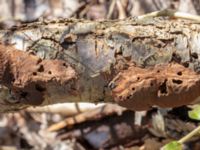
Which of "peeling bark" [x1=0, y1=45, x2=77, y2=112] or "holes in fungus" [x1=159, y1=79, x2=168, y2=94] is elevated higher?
"peeling bark" [x1=0, y1=45, x2=77, y2=112]

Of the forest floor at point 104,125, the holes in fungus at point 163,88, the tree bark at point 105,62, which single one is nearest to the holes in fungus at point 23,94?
the tree bark at point 105,62

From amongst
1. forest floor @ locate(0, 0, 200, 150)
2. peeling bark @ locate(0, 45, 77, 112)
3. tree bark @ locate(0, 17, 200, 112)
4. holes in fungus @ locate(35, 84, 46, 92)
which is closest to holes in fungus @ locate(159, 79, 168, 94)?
tree bark @ locate(0, 17, 200, 112)

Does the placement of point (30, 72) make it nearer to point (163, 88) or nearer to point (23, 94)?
point (23, 94)

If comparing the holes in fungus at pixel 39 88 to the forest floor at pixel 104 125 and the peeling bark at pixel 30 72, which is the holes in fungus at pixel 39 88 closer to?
the peeling bark at pixel 30 72

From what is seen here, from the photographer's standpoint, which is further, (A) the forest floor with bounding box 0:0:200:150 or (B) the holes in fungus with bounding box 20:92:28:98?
(A) the forest floor with bounding box 0:0:200:150

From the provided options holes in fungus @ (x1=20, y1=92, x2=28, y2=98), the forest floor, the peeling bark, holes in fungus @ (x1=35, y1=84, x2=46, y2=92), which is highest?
the peeling bark

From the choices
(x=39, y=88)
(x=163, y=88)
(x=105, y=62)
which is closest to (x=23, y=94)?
(x=39, y=88)

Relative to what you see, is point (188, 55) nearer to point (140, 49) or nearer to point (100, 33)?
point (140, 49)

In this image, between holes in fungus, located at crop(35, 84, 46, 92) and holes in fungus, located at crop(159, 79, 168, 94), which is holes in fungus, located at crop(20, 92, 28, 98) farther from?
holes in fungus, located at crop(159, 79, 168, 94)
